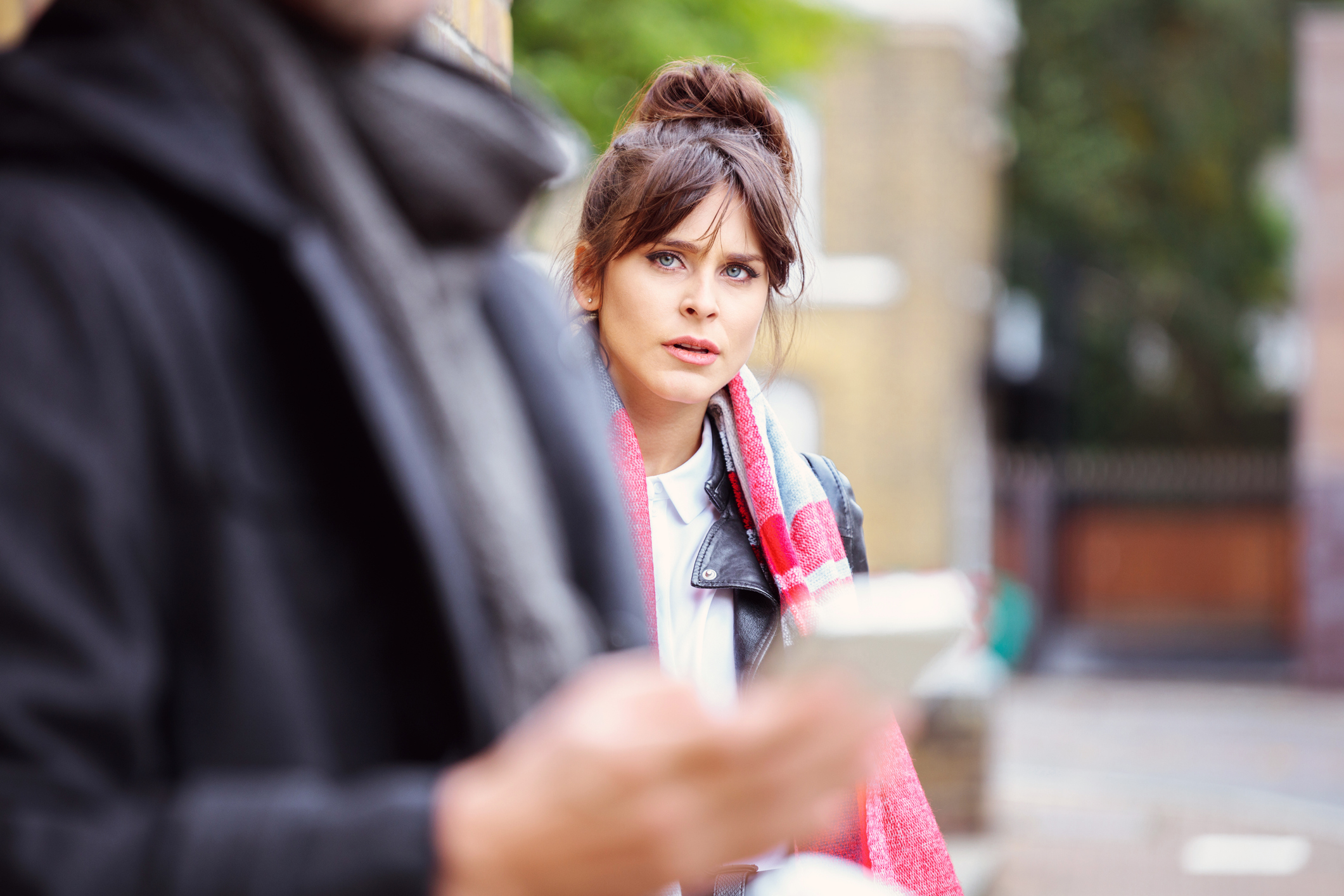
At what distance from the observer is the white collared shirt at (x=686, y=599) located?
200cm

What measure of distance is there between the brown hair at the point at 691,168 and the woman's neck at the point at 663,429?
189 mm

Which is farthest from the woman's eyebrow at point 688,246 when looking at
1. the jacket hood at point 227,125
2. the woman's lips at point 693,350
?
the jacket hood at point 227,125

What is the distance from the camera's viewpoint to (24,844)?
2.59 ft

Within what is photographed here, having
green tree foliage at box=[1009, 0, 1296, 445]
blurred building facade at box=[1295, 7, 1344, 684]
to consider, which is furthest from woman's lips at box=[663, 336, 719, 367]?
green tree foliage at box=[1009, 0, 1296, 445]

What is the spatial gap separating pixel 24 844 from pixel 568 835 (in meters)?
0.28

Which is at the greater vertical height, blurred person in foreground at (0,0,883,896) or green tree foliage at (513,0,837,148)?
green tree foliage at (513,0,837,148)

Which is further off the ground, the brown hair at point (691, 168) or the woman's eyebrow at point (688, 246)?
the brown hair at point (691, 168)

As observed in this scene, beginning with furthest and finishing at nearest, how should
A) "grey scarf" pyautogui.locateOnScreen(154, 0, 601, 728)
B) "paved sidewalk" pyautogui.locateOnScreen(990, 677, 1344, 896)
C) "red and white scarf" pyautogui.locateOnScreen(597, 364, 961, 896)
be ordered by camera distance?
1. "paved sidewalk" pyautogui.locateOnScreen(990, 677, 1344, 896)
2. "red and white scarf" pyautogui.locateOnScreen(597, 364, 961, 896)
3. "grey scarf" pyautogui.locateOnScreen(154, 0, 601, 728)

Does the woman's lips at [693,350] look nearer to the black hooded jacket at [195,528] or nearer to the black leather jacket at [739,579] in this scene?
the black leather jacket at [739,579]

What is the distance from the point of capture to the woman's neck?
7.07 feet

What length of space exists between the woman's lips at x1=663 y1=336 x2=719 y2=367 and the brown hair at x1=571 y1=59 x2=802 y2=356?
143mm

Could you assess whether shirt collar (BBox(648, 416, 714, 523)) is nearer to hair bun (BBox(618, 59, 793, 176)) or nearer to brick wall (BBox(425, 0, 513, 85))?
hair bun (BBox(618, 59, 793, 176))

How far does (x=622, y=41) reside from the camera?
9312 millimetres

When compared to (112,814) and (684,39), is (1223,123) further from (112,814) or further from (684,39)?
(112,814)
